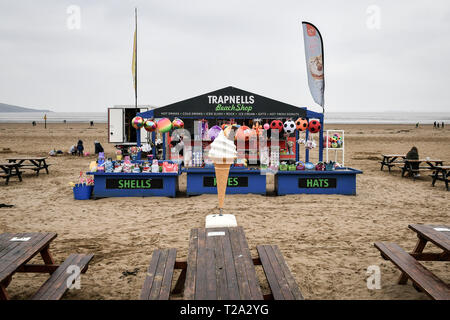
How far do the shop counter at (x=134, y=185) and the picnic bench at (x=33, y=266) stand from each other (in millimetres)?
5290

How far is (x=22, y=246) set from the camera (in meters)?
3.54

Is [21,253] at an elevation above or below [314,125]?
below

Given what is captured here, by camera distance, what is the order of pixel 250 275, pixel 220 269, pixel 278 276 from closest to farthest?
pixel 250 275
pixel 220 269
pixel 278 276

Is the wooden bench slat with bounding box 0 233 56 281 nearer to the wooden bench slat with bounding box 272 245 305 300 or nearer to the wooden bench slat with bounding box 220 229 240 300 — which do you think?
the wooden bench slat with bounding box 220 229 240 300

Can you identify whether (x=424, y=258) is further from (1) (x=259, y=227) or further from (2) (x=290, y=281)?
(1) (x=259, y=227)

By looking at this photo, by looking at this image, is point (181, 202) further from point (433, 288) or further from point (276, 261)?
point (433, 288)

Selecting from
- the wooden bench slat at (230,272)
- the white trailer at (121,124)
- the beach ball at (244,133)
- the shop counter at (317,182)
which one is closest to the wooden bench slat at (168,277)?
the wooden bench slat at (230,272)

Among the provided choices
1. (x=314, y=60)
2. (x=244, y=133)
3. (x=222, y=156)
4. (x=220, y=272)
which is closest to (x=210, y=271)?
(x=220, y=272)

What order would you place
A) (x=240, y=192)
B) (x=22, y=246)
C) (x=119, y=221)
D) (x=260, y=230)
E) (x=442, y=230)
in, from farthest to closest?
(x=240, y=192) < (x=119, y=221) < (x=260, y=230) < (x=442, y=230) < (x=22, y=246)


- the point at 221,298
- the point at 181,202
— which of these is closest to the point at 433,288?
the point at 221,298

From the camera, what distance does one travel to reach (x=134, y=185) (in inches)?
370

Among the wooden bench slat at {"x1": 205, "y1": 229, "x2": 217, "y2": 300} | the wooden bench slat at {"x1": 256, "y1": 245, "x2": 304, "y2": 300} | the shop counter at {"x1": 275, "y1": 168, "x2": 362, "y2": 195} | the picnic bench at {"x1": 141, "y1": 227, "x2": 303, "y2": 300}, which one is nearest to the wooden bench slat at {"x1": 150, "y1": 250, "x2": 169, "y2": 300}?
the picnic bench at {"x1": 141, "y1": 227, "x2": 303, "y2": 300}

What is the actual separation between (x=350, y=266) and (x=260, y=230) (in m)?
1.96

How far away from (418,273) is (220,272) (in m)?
2.01
